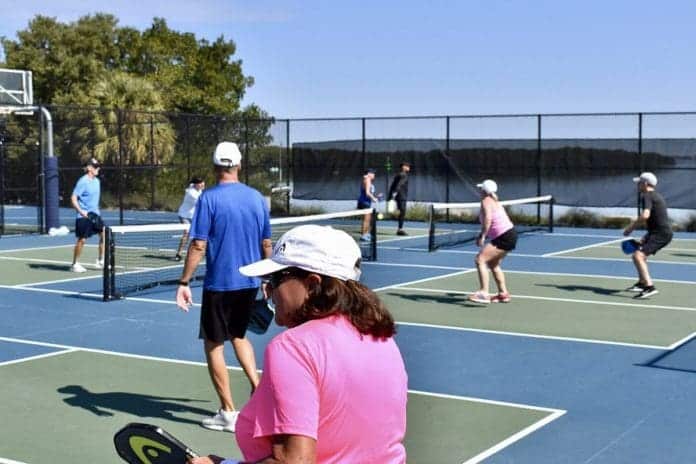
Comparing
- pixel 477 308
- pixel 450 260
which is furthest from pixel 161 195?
pixel 477 308

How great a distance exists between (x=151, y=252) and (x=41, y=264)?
259cm

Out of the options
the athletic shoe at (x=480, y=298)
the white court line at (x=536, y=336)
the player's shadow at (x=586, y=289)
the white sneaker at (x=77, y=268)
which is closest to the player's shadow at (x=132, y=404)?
the white court line at (x=536, y=336)

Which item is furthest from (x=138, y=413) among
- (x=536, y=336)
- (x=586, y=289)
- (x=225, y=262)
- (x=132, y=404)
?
(x=586, y=289)

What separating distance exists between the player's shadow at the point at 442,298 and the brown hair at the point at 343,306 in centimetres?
1120

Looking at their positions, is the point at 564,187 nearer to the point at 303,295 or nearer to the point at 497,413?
the point at 497,413

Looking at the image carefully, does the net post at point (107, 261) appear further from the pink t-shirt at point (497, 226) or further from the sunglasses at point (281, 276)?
the sunglasses at point (281, 276)

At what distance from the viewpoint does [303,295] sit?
10.2ft

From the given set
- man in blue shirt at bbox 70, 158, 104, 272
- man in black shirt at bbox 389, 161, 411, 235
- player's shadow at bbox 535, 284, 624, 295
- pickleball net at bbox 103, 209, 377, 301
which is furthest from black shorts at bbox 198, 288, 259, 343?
man in black shirt at bbox 389, 161, 411, 235

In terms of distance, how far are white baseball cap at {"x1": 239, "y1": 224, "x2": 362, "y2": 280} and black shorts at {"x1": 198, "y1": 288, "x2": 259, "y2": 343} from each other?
4803 millimetres

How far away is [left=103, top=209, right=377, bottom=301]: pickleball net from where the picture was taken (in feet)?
48.5

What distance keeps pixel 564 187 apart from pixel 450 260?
980 centimetres

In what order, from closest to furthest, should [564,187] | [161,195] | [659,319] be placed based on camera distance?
1. [659,319]
2. [564,187]
3. [161,195]

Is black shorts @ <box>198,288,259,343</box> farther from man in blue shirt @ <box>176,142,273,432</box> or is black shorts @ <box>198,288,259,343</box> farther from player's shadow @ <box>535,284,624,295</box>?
player's shadow @ <box>535,284,624,295</box>

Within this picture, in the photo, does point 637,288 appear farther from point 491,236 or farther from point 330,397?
point 330,397
